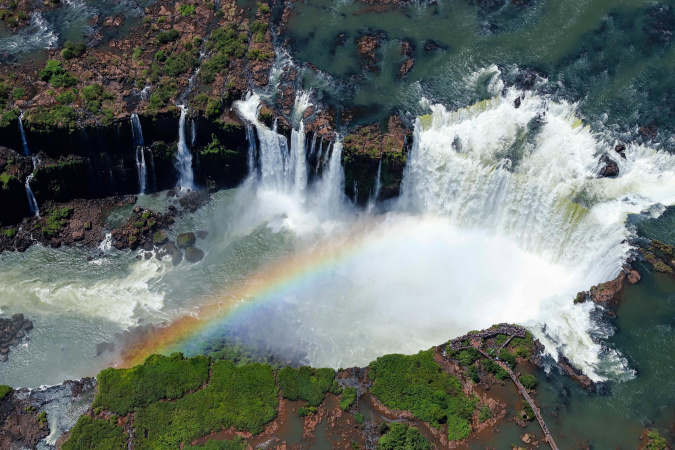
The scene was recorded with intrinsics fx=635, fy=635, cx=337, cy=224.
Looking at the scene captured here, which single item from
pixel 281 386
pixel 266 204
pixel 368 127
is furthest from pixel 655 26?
pixel 281 386

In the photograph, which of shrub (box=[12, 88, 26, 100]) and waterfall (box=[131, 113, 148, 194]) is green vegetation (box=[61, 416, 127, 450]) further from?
shrub (box=[12, 88, 26, 100])

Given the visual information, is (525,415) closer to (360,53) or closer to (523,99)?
(523,99)

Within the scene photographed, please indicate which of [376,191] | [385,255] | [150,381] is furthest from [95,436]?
[376,191]

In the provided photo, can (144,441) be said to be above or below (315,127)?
below

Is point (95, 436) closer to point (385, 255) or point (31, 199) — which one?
point (31, 199)

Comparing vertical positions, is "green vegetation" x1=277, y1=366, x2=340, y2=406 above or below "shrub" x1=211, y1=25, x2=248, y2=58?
below

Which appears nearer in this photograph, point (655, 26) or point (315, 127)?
point (315, 127)

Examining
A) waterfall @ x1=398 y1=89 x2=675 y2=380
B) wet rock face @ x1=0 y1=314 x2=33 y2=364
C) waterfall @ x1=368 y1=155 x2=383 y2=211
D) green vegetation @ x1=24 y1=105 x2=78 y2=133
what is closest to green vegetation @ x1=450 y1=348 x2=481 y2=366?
waterfall @ x1=398 y1=89 x2=675 y2=380
